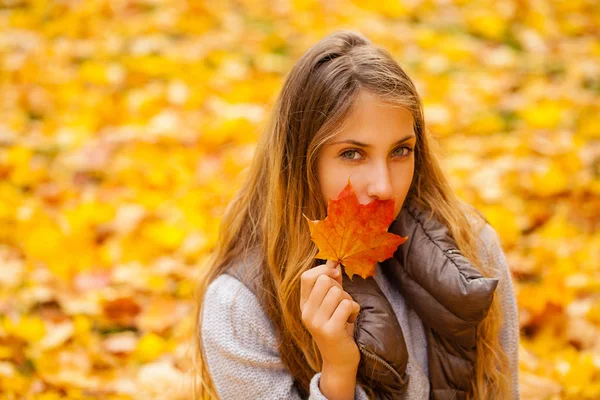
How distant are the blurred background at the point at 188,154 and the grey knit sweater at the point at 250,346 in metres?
0.39

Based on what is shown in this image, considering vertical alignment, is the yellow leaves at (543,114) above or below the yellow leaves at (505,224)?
above

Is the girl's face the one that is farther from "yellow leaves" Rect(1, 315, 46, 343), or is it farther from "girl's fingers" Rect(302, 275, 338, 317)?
"yellow leaves" Rect(1, 315, 46, 343)

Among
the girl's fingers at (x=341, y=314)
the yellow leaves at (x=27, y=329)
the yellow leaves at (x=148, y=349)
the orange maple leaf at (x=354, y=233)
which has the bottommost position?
the yellow leaves at (x=148, y=349)

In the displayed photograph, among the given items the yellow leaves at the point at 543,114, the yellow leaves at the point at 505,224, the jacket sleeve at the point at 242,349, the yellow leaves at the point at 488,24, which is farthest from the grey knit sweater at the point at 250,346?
the yellow leaves at the point at 488,24

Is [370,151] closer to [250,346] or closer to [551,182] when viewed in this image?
[250,346]

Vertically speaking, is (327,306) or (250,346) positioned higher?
(327,306)

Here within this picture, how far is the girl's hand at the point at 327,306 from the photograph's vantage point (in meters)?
1.40

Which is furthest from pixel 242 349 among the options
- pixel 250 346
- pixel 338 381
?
pixel 338 381

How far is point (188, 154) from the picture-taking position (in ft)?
11.3

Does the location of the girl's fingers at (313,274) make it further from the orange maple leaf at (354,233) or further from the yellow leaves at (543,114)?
the yellow leaves at (543,114)

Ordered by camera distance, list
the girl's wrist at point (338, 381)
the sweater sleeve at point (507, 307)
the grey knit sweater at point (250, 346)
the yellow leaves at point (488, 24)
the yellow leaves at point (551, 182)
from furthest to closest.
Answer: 1. the yellow leaves at point (488, 24)
2. the yellow leaves at point (551, 182)
3. the sweater sleeve at point (507, 307)
4. the grey knit sweater at point (250, 346)
5. the girl's wrist at point (338, 381)

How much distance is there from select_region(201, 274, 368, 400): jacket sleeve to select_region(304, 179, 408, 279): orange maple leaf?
0.32 m

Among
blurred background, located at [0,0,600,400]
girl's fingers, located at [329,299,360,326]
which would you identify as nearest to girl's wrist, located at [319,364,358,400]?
girl's fingers, located at [329,299,360,326]

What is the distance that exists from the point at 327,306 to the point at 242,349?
1.00 feet
